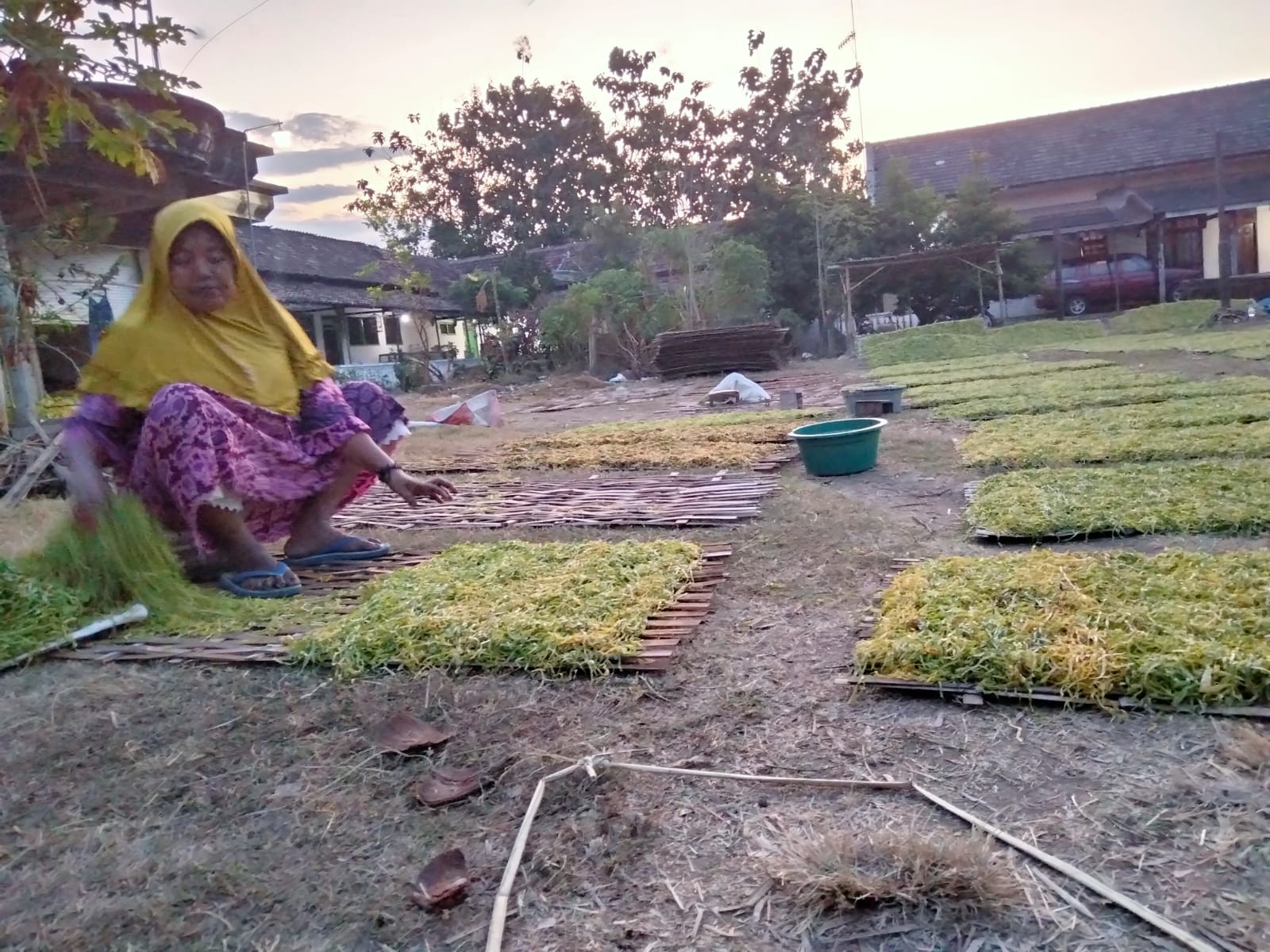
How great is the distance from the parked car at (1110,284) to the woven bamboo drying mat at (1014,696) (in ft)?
64.9

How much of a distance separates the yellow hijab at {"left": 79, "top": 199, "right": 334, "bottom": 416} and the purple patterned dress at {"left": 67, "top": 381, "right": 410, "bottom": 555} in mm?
57

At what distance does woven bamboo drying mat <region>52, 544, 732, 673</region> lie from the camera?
215 cm

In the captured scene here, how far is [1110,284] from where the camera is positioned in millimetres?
19719

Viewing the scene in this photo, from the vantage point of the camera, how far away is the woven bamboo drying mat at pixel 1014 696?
1.65 metres

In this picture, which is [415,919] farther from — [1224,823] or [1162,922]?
[1224,823]

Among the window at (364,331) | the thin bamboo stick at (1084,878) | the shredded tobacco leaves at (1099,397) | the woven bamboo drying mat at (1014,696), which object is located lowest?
the thin bamboo stick at (1084,878)

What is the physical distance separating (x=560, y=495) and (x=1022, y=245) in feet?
58.9

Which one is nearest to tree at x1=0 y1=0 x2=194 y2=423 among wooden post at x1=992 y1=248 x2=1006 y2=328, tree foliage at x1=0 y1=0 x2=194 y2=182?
tree foliage at x1=0 y1=0 x2=194 y2=182

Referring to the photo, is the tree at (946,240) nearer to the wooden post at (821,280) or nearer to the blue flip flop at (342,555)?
the wooden post at (821,280)

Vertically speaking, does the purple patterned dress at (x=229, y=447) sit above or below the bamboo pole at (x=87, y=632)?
above

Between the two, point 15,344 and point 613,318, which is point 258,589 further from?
point 613,318

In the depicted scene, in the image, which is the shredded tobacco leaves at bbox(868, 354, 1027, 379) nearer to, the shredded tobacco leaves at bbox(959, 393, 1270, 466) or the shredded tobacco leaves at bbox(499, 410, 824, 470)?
the shredded tobacco leaves at bbox(499, 410, 824, 470)

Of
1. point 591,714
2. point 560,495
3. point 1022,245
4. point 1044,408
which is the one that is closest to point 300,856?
point 591,714

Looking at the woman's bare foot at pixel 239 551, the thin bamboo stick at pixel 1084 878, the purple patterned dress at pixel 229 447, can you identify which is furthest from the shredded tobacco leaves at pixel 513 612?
the thin bamboo stick at pixel 1084 878
